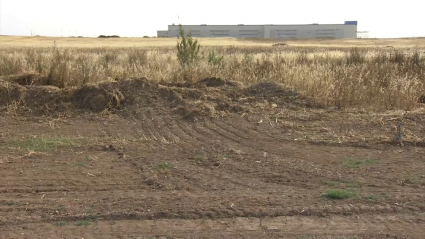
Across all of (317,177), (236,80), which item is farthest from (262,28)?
(317,177)

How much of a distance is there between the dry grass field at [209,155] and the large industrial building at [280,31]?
111603mm

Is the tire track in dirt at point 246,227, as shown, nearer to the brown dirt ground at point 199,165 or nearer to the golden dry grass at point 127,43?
the brown dirt ground at point 199,165

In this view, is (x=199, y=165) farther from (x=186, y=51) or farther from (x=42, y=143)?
(x=186, y=51)

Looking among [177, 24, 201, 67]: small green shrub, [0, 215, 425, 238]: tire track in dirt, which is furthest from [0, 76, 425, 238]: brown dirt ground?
[177, 24, 201, 67]: small green shrub

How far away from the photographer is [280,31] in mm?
124312

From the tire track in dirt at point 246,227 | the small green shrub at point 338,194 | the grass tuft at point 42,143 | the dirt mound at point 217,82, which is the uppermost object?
the dirt mound at point 217,82

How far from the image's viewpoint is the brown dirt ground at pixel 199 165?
4.99m

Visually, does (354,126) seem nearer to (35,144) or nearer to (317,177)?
(317,177)

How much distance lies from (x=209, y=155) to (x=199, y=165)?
561 millimetres

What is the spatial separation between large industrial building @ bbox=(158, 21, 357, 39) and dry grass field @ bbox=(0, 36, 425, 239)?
11160 centimetres

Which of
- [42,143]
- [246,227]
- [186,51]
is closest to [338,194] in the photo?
[246,227]

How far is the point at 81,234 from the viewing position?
469 cm

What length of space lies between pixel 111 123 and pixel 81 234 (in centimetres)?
544

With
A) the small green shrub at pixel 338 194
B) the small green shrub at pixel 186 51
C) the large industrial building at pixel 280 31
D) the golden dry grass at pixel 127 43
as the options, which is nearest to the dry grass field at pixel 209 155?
the small green shrub at pixel 338 194
